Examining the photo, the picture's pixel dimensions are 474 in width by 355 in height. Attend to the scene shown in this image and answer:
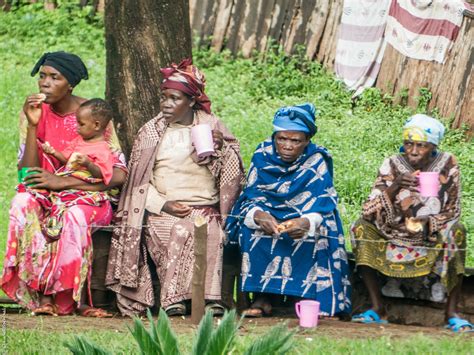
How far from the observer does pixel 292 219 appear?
7949 millimetres

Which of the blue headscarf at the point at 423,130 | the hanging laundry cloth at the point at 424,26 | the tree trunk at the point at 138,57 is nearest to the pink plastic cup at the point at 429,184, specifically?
the blue headscarf at the point at 423,130

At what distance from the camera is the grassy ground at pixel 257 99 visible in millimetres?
11406

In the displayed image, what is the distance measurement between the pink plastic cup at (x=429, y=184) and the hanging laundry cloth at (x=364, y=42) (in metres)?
6.15

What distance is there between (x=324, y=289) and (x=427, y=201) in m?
0.90

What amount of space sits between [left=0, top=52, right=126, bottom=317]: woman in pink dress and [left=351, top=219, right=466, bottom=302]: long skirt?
1.73 metres

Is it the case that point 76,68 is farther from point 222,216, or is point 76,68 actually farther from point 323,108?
point 323,108

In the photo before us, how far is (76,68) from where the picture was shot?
8.45m

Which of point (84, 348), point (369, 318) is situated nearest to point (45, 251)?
point (369, 318)

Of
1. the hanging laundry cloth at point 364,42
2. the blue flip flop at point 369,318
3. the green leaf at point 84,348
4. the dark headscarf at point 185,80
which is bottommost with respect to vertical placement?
the blue flip flop at point 369,318

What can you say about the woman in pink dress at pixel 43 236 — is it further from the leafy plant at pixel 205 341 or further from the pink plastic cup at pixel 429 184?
the leafy plant at pixel 205 341

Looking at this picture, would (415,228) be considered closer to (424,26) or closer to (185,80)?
(185,80)

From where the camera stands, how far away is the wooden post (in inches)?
287

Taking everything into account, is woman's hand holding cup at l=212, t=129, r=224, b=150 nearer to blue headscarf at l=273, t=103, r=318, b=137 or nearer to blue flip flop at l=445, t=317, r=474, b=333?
blue headscarf at l=273, t=103, r=318, b=137

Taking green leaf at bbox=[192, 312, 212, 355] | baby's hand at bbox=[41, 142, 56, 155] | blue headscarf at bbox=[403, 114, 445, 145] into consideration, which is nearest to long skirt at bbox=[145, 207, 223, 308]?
baby's hand at bbox=[41, 142, 56, 155]
